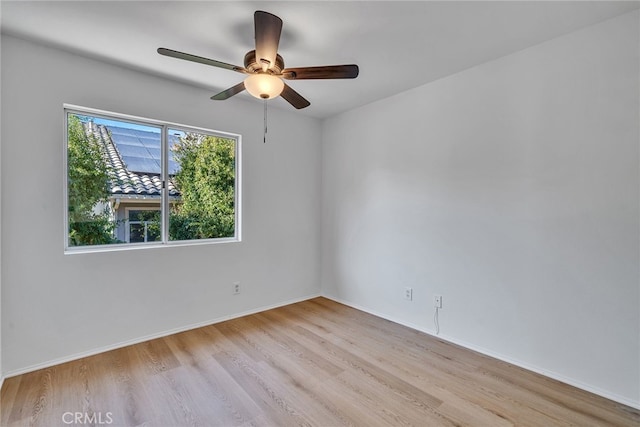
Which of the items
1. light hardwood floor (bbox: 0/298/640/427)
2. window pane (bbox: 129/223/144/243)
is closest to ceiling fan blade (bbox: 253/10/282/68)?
window pane (bbox: 129/223/144/243)

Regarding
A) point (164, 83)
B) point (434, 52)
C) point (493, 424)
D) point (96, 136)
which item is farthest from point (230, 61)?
point (493, 424)

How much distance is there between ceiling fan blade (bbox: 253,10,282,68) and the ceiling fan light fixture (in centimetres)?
7

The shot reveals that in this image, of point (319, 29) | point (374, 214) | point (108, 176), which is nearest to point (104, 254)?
point (108, 176)

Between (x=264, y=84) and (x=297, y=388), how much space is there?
2010 mm

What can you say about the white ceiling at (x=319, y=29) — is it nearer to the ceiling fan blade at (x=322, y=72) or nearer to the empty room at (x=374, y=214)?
the empty room at (x=374, y=214)

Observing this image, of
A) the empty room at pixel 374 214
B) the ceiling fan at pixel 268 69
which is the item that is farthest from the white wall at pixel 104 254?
the ceiling fan at pixel 268 69

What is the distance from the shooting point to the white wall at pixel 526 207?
1.88 m

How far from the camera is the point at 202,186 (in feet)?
10.2

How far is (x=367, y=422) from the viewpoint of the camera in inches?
66.4

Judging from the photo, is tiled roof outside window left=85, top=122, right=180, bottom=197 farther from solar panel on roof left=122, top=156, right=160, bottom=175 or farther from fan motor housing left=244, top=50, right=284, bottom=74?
fan motor housing left=244, top=50, right=284, bottom=74

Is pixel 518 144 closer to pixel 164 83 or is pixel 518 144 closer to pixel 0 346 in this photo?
pixel 164 83

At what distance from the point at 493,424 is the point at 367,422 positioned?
718 mm

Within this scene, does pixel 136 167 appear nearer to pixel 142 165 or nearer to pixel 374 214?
pixel 142 165

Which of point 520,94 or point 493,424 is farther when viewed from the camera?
point 520,94
